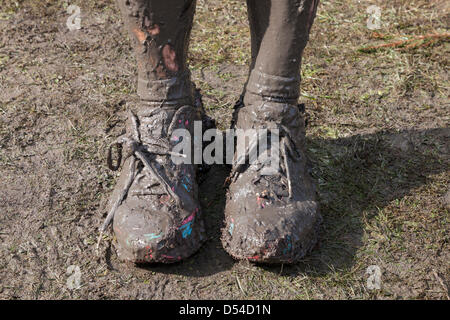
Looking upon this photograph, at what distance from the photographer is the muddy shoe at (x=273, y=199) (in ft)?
4.74

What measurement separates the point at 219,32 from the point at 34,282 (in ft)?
5.75

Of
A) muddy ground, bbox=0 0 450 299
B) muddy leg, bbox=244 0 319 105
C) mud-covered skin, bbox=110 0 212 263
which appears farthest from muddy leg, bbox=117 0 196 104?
muddy ground, bbox=0 0 450 299

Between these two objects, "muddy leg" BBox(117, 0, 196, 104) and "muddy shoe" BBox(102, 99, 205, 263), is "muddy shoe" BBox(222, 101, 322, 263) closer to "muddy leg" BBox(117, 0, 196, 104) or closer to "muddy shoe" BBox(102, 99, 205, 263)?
"muddy shoe" BBox(102, 99, 205, 263)

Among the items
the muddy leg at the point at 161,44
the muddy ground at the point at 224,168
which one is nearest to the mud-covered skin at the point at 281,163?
the muddy ground at the point at 224,168

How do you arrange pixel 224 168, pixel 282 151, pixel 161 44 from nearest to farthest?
pixel 161 44
pixel 282 151
pixel 224 168

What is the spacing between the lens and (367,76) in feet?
7.98

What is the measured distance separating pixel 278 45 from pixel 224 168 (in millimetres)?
563

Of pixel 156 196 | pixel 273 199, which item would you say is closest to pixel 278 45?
pixel 273 199

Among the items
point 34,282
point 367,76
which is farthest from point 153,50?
point 367,76

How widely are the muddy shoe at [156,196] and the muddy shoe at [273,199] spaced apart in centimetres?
14

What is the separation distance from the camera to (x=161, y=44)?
58.1 inches

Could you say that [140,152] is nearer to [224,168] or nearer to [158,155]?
[158,155]

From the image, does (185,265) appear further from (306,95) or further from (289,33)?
(306,95)

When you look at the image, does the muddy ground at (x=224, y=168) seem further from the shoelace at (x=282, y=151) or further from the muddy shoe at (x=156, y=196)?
the shoelace at (x=282, y=151)
